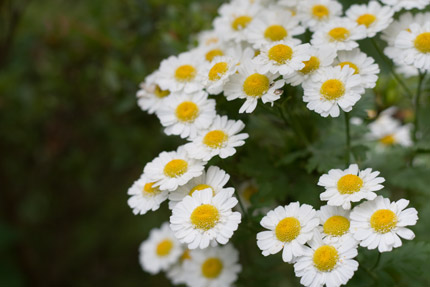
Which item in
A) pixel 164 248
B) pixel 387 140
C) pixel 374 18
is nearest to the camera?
pixel 374 18

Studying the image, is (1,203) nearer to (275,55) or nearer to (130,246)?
(130,246)

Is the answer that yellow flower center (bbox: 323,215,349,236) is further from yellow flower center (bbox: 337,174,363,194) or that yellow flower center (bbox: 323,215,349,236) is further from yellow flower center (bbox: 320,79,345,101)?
yellow flower center (bbox: 320,79,345,101)

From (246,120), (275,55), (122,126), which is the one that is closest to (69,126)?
(122,126)

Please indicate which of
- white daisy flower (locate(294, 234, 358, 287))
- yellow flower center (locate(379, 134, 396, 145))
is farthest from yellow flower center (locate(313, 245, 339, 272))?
yellow flower center (locate(379, 134, 396, 145))

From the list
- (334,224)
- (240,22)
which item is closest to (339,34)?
(240,22)

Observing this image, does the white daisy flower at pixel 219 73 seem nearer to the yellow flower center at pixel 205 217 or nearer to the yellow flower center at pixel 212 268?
the yellow flower center at pixel 205 217

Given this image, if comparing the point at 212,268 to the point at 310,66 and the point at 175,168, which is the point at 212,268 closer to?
the point at 175,168
